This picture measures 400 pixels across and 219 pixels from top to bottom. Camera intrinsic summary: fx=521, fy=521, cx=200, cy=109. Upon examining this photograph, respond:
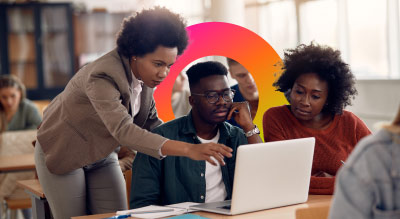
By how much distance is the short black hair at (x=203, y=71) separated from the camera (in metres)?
2.22

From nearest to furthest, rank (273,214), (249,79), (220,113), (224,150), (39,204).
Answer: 1. (224,150)
2. (273,214)
3. (220,113)
4. (39,204)
5. (249,79)

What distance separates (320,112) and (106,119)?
105 centimetres

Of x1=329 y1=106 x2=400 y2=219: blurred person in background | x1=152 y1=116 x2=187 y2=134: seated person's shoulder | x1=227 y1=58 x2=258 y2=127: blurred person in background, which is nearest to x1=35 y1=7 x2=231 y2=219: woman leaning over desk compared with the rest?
x1=152 y1=116 x2=187 y2=134: seated person's shoulder

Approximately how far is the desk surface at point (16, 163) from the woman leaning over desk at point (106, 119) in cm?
131

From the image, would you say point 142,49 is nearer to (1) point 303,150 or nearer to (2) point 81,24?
(1) point 303,150

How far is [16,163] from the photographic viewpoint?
360 centimetres

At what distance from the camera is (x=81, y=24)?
843cm

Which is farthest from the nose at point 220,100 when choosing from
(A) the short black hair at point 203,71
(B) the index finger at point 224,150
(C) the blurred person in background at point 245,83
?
(C) the blurred person in background at point 245,83

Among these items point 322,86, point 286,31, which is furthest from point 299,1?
point 322,86

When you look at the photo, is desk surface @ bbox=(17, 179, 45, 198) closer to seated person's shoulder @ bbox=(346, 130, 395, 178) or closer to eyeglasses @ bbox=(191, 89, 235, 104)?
eyeglasses @ bbox=(191, 89, 235, 104)

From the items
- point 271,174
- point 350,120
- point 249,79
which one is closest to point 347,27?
point 249,79

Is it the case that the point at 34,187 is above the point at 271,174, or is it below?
below

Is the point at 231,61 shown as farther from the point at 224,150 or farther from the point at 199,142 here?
the point at 224,150

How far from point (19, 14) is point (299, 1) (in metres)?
4.41
